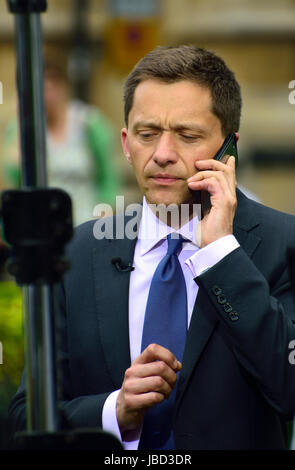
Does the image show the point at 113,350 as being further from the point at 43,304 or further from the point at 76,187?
the point at 76,187

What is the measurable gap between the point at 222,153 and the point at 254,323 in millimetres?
560

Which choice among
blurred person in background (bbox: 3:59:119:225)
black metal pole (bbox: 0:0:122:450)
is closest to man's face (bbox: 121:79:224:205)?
black metal pole (bbox: 0:0:122:450)

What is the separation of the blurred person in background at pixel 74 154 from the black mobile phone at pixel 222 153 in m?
3.60

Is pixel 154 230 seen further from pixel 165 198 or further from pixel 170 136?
pixel 170 136

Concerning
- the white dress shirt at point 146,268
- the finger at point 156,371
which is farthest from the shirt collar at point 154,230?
the finger at point 156,371

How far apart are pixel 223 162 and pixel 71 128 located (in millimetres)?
3835

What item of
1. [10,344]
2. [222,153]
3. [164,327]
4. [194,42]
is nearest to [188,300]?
[164,327]

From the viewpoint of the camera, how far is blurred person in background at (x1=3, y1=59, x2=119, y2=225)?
6414 mm

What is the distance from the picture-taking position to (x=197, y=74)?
109 inches

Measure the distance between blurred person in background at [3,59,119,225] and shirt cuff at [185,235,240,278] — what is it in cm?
385

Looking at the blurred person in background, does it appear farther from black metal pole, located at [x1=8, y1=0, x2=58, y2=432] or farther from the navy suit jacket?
black metal pole, located at [x1=8, y1=0, x2=58, y2=432]

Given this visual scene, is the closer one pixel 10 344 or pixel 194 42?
pixel 10 344

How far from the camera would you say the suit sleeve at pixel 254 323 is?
8.21 ft
